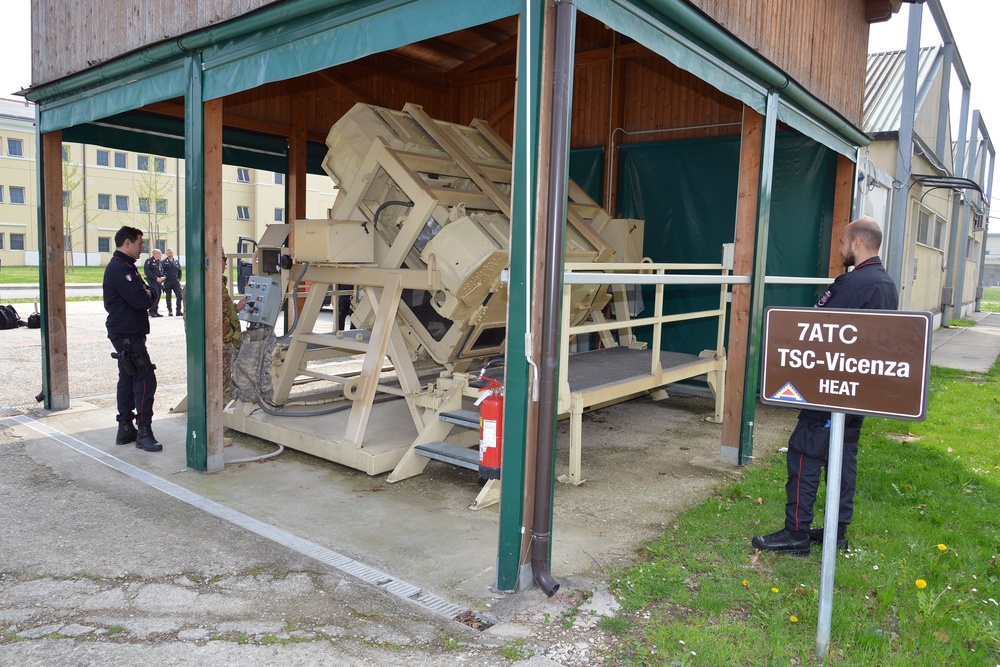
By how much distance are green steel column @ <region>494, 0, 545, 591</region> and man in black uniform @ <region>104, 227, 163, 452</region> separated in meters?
3.74

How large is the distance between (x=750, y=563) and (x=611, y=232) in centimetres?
432

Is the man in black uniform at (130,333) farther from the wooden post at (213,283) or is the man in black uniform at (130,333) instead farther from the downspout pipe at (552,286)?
the downspout pipe at (552,286)

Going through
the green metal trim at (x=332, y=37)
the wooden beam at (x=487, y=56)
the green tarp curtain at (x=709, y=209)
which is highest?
the wooden beam at (x=487, y=56)

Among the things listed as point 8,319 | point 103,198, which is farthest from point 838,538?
point 103,198

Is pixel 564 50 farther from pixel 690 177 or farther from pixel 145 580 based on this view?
pixel 690 177

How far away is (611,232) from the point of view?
25.3 feet

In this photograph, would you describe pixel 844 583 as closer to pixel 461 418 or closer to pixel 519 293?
pixel 519 293

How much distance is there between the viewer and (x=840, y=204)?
847cm

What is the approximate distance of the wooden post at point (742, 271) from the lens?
610 cm

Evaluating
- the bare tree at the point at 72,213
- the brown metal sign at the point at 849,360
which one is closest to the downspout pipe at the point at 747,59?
the brown metal sign at the point at 849,360

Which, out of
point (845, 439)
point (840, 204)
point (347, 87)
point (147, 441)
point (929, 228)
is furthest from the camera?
point (929, 228)

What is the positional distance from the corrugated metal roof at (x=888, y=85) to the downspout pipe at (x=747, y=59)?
476 centimetres

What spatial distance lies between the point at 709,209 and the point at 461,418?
5043 millimetres

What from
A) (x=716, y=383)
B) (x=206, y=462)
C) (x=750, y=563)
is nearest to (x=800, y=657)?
(x=750, y=563)
